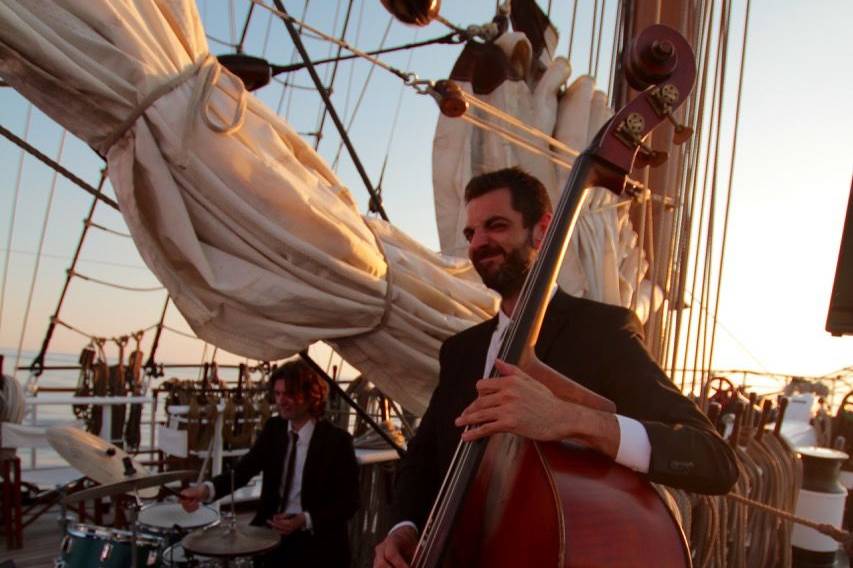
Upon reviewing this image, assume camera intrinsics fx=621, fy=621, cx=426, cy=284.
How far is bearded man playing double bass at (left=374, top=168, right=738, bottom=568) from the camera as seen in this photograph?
0.91 metres

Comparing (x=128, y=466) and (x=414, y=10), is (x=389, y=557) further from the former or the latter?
(x=128, y=466)

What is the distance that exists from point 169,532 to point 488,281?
81.9 inches

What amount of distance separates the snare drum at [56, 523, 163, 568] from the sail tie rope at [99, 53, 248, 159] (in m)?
1.85

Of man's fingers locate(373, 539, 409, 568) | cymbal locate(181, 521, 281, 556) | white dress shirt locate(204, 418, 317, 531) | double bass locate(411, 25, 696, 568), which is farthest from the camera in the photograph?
white dress shirt locate(204, 418, 317, 531)

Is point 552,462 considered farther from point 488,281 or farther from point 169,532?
point 169,532

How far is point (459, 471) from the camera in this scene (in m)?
1.00

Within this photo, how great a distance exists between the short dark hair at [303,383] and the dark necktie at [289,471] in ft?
0.50

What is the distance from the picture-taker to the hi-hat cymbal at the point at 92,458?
2618 millimetres

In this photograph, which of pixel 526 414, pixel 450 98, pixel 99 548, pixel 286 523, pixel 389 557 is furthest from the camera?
pixel 286 523

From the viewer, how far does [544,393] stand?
3.00 ft

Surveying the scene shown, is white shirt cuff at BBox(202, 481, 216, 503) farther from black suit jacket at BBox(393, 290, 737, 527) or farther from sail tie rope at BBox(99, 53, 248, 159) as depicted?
sail tie rope at BBox(99, 53, 248, 159)

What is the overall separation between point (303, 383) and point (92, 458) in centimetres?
94

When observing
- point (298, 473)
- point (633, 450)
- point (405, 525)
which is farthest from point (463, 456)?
point (298, 473)

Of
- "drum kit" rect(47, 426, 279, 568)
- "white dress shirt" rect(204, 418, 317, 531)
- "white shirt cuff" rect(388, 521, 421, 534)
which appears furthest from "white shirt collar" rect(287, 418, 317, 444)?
"white shirt cuff" rect(388, 521, 421, 534)
